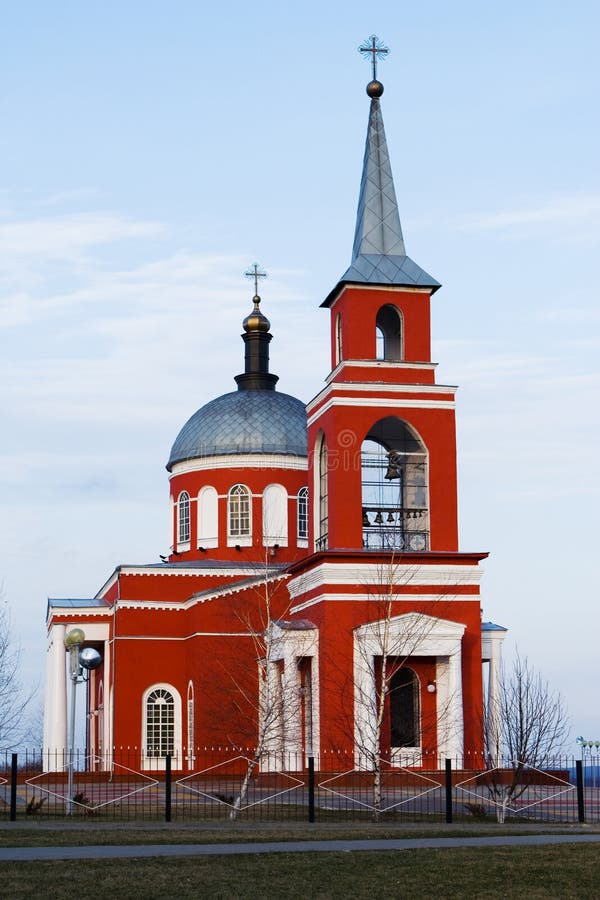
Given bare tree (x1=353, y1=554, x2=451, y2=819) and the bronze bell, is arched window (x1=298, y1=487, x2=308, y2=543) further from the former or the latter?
bare tree (x1=353, y1=554, x2=451, y2=819)

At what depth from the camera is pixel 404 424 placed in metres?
36.1

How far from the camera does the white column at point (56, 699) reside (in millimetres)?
42094

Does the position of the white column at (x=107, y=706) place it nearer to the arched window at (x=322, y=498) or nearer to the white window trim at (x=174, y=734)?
the white window trim at (x=174, y=734)

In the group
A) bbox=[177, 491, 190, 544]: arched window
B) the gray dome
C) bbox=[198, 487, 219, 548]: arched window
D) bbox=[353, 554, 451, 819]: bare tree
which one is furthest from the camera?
bbox=[177, 491, 190, 544]: arched window

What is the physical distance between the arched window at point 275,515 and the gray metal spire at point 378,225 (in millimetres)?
10455

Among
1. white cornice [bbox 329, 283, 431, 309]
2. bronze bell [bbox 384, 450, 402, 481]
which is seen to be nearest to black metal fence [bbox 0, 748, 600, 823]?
bronze bell [bbox 384, 450, 402, 481]

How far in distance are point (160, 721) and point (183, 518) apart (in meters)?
7.97

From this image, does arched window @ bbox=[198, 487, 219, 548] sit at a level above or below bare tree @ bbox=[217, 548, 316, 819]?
above

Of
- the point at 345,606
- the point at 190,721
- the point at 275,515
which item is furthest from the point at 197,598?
the point at 345,606

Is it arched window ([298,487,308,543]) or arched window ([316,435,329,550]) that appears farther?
arched window ([298,487,308,543])

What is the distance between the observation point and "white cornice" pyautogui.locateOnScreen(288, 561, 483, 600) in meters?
33.5

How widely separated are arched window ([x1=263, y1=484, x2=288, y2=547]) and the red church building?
3.1 inches

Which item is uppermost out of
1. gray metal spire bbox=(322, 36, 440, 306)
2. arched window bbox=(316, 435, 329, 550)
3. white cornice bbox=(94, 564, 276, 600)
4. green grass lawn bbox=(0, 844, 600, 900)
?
gray metal spire bbox=(322, 36, 440, 306)

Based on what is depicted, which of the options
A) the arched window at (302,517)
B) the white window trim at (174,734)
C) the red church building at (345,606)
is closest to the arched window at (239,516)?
the red church building at (345,606)
